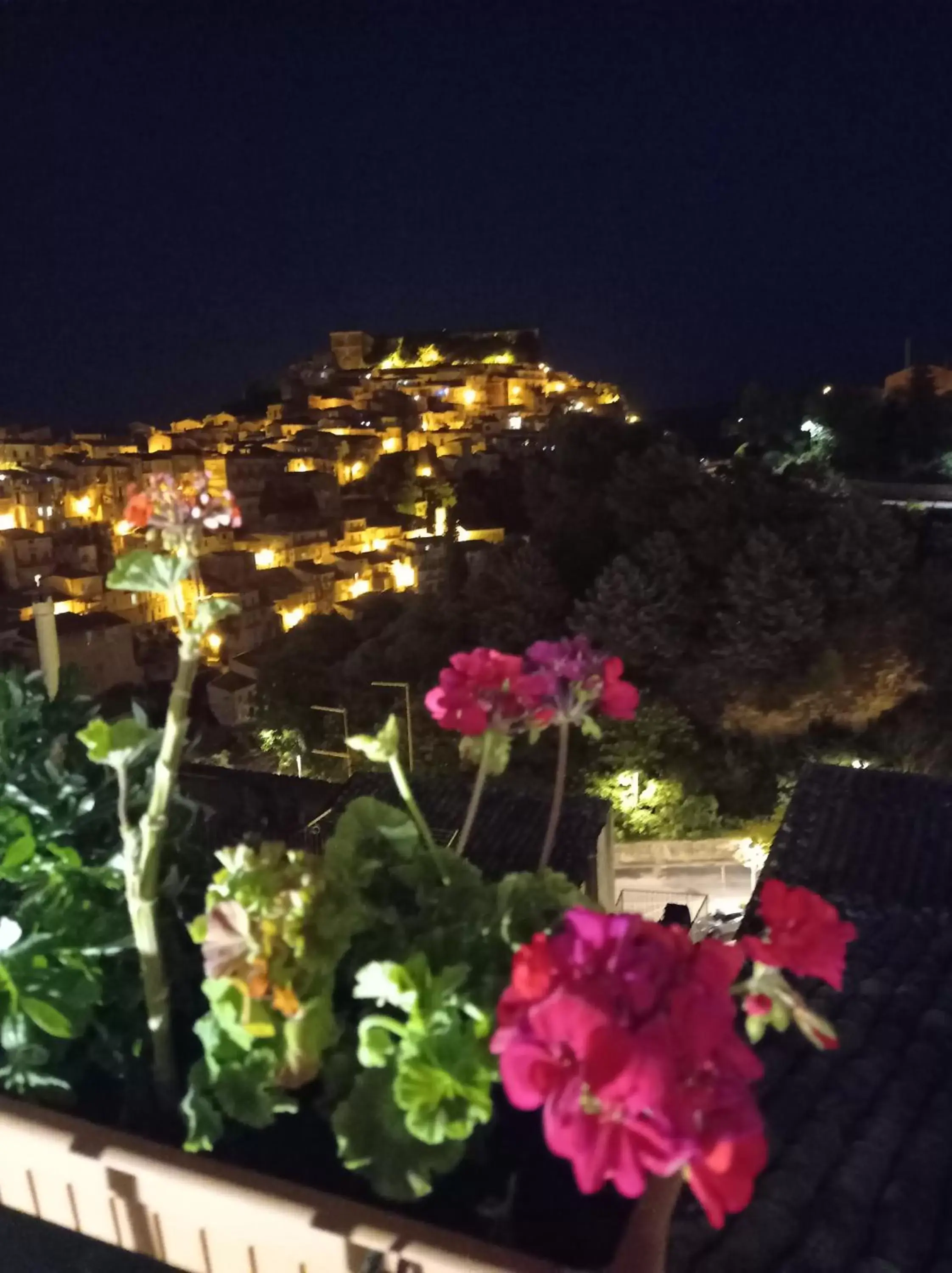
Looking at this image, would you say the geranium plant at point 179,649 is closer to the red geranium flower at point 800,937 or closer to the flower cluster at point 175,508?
the flower cluster at point 175,508

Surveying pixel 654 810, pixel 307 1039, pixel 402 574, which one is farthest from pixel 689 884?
pixel 402 574

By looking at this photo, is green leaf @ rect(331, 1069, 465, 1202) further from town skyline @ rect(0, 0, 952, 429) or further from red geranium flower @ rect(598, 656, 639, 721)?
town skyline @ rect(0, 0, 952, 429)

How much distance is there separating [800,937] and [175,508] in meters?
0.64

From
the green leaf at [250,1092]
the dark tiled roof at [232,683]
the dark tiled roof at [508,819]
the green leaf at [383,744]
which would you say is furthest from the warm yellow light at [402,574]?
the green leaf at [250,1092]

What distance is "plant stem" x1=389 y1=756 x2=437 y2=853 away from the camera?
3.32 ft

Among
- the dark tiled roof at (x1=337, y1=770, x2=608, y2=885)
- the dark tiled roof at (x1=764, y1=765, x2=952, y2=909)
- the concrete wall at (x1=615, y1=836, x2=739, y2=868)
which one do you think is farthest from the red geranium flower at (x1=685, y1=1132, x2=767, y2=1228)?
the concrete wall at (x1=615, y1=836, x2=739, y2=868)

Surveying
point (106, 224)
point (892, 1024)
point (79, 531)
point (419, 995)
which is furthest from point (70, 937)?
point (79, 531)

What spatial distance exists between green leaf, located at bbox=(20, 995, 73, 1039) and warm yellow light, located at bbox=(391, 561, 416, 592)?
1737 centimetres

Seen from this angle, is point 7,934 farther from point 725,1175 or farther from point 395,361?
point 395,361

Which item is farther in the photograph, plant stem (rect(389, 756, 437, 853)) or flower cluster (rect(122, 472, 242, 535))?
plant stem (rect(389, 756, 437, 853))

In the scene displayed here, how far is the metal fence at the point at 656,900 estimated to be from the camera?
6410 mm

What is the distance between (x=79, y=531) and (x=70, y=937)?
18459 millimetres

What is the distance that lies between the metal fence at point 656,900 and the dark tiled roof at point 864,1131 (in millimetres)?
3738

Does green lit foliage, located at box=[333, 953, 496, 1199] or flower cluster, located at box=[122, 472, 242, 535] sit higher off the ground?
flower cluster, located at box=[122, 472, 242, 535]
